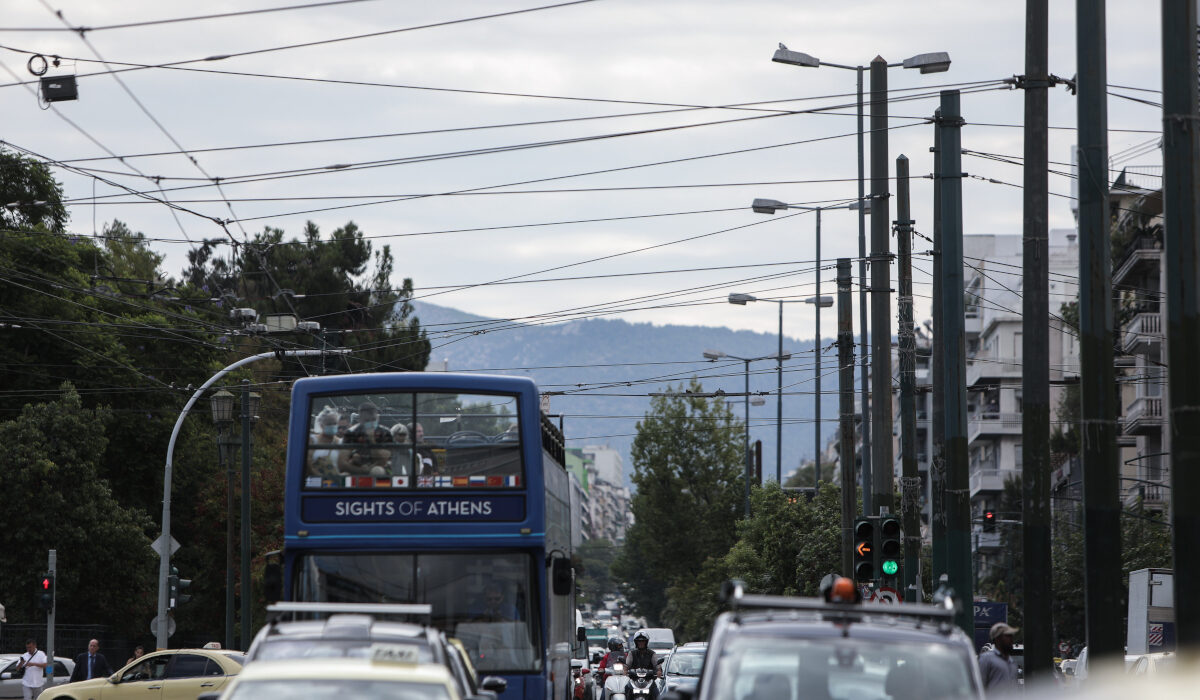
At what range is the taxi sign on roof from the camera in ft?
33.8

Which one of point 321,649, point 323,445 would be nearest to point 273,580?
point 323,445

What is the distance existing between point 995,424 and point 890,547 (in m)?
78.6

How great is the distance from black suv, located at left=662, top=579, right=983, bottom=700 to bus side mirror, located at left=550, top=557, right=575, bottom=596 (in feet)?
22.1

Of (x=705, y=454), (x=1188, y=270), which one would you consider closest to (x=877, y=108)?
(x=1188, y=270)

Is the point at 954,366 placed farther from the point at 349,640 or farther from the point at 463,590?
the point at 349,640


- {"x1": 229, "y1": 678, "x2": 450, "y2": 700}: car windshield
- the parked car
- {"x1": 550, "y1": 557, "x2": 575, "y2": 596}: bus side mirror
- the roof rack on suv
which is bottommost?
the parked car

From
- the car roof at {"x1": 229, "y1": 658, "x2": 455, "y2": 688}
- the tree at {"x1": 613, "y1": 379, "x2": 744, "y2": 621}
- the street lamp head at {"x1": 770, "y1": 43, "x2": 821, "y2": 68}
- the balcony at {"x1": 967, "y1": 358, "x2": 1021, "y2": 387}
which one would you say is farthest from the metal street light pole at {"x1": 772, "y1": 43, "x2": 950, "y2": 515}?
the balcony at {"x1": 967, "y1": 358, "x2": 1021, "y2": 387}

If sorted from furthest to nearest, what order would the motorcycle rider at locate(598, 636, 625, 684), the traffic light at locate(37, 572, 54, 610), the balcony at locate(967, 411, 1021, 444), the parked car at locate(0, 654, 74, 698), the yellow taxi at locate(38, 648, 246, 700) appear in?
the balcony at locate(967, 411, 1021, 444) → the parked car at locate(0, 654, 74, 698) → the motorcycle rider at locate(598, 636, 625, 684) → the traffic light at locate(37, 572, 54, 610) → the yellow taxi at locate(38, 648, 246, 700)

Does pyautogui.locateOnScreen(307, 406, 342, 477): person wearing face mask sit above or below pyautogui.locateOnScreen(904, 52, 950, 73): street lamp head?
below

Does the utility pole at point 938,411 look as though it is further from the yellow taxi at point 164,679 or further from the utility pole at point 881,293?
the yellow taxi at point 164,679

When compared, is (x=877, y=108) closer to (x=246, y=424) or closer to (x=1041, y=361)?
(x=1041, y=361)

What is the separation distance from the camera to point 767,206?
100 feet

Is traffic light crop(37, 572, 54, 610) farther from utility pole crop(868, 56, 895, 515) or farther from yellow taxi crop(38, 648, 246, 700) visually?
utility pole crop(868, 56, 895, 515)

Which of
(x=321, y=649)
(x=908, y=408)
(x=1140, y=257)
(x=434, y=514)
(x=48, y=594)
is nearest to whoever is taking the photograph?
(x=321, y=649)
